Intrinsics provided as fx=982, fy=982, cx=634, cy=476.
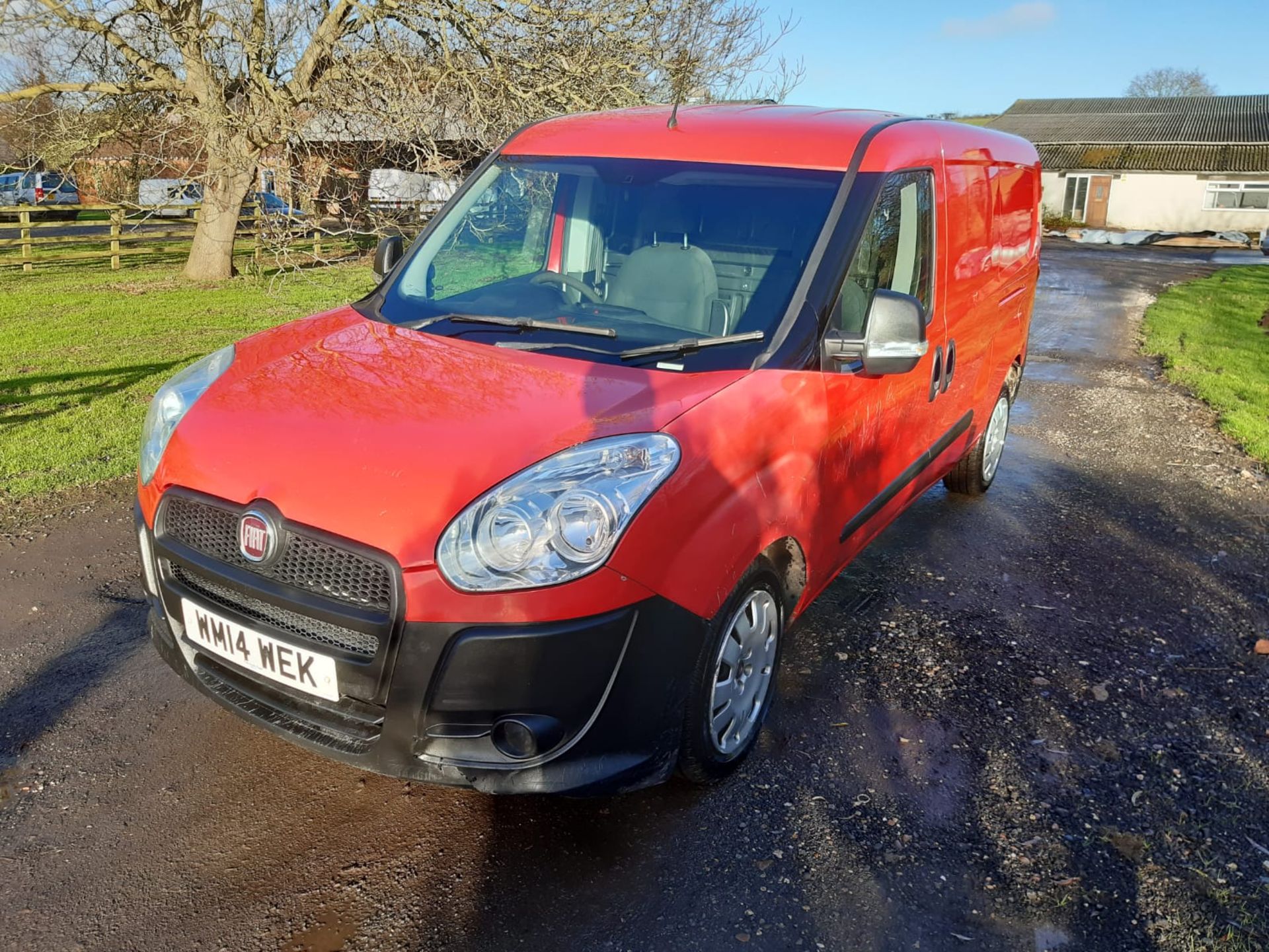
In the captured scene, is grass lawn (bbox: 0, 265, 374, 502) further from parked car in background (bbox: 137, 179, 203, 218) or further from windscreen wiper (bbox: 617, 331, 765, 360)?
windscreen wiper (bbox: 617, 331, 765, 360)

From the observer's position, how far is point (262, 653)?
263 centimetres

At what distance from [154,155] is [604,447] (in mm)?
13751

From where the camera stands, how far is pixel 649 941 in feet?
8.21

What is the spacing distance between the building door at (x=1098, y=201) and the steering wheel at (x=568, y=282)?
49045 mm

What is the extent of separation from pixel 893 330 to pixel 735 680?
126 cm

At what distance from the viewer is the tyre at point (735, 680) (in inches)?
112

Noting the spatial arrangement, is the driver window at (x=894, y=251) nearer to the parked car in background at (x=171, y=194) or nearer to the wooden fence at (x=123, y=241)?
the wooden fence at (x=123, y=241)

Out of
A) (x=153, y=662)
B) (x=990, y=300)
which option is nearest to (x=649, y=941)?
(x=153, y=662)

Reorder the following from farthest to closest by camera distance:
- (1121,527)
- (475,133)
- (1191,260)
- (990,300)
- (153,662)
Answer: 1. (1191,260)
2. (475,133)
3. (1121,527)
4. (990,300)
5. (153,662)

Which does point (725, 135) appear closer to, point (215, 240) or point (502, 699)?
point (502, 699)

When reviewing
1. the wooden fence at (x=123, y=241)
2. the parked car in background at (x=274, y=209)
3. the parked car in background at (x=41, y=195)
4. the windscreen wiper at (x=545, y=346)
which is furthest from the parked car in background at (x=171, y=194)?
the windscreen wiper at (x=545, y=346)

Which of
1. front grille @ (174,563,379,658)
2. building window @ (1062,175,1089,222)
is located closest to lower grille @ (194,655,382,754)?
front grille @ (174,563,379,658)

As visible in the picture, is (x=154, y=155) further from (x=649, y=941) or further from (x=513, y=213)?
(x=649, y=941)

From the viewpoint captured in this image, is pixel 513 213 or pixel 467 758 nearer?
pixel 467 758
